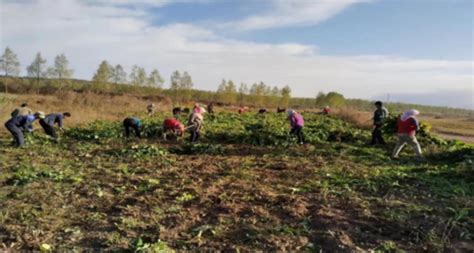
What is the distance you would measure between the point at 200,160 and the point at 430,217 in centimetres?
615

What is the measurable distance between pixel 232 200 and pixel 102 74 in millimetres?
61968

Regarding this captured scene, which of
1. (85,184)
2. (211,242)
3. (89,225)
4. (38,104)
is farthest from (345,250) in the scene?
(38,104)

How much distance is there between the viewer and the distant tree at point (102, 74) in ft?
208

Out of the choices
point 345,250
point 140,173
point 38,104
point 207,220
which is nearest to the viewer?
point 345,250

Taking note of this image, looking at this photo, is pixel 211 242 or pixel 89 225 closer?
pixel 211 242

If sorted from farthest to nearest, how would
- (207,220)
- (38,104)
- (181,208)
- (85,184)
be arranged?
(38,104) → (85,184) → (181,208) → (207,220)

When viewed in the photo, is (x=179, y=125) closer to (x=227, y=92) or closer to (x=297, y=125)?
(x=297, y=125)

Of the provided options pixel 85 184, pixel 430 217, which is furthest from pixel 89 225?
pixel 430 217

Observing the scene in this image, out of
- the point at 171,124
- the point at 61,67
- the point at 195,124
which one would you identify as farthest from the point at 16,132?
the point at 61,67

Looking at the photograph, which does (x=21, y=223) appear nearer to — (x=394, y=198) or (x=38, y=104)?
(x=394, y=198)

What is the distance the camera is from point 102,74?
63.9 meters

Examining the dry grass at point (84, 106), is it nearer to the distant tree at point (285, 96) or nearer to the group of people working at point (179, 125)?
the group of people working at point (179, 125)

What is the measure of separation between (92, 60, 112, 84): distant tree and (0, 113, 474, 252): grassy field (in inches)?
2144

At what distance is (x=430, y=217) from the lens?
19.8 feet
